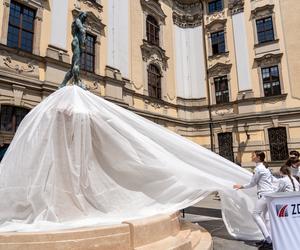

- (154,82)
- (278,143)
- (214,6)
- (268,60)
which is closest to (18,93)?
(154,82)

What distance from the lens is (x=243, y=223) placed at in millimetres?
5742

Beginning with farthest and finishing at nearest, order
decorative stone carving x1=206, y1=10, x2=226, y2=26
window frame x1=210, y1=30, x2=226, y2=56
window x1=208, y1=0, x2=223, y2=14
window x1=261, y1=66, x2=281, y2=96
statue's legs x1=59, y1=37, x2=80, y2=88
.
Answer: window x1=208, y1=0, x2=223, y2=14 → decorative stone carving x1=206, y1=10, x2=226, y2=26 → window frame x1=210, y1=30, x2=226, y2=56 → window x1=261, y1=66, x2=281, y2=96 → statue's legs x1=59, y1=37, x2=80, y2=88

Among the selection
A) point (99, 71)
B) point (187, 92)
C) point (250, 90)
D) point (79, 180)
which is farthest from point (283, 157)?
point (79, 180)

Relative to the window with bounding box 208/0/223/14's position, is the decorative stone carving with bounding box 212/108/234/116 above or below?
below

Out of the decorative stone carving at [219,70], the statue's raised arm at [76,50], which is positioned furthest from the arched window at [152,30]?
the statue's raised arm at [76,50]

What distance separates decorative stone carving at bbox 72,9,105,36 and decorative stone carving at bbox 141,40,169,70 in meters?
3.50

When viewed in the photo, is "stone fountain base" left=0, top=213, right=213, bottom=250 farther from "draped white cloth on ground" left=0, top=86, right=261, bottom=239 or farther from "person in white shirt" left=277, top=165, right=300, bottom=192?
"person in white shirt" left=277, top=165, right=300, bottom=192

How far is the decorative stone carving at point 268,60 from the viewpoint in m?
19.1

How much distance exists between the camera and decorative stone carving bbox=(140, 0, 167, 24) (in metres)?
19.2

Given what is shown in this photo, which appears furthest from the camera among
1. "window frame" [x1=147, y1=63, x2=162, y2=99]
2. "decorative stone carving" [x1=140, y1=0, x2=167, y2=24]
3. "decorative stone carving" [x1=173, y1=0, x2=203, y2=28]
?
"decorative stone carving" [x1=173, y1=0, x2=203, y2=28]

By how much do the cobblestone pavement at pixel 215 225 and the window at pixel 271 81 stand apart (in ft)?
33.0

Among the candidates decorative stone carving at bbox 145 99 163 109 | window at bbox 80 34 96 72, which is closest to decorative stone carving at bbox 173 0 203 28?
decorative stone carving at bbox 145 99 163 109

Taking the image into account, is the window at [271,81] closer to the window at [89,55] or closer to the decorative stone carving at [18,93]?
the window at [89,55]

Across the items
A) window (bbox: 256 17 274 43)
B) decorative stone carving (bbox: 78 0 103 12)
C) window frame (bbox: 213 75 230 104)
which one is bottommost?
window frame (bbox: 213 75 230 104)
